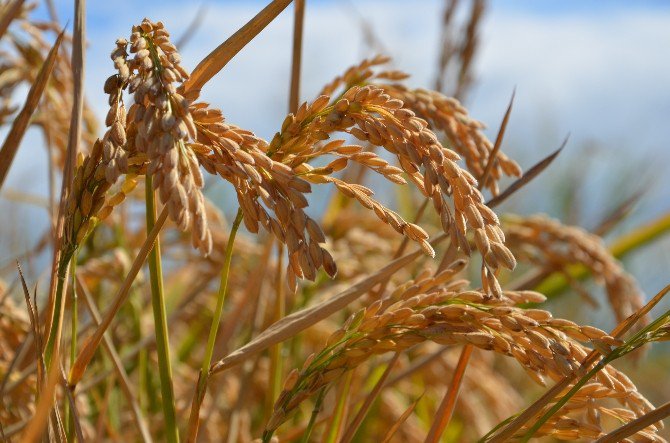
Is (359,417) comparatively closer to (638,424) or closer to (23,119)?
(638,424)

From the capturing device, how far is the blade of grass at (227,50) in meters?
0.76

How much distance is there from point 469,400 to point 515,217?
701 millimetres

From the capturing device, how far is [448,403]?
34.4 inches

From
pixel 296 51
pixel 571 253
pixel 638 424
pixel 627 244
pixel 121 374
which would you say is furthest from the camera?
pixel 627 244

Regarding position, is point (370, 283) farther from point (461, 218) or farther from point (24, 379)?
point (24, 379)

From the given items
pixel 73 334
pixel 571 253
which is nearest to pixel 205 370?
pixel 73 334

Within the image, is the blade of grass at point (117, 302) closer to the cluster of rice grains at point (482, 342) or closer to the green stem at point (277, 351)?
the cluster of rice grains at point (482, 342)

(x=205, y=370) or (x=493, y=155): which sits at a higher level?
(x=493, y=155)

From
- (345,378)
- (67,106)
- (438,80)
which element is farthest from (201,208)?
(438,80)

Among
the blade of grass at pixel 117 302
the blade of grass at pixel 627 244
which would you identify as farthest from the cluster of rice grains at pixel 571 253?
the blade of grass at pixel 117 302

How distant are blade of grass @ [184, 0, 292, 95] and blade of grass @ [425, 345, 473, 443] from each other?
1.27ft

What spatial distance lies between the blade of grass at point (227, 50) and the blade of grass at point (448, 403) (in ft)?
1.27

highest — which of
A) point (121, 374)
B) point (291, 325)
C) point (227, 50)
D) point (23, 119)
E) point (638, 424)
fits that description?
point (23, 119)

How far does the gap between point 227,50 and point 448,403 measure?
1.43 feet
